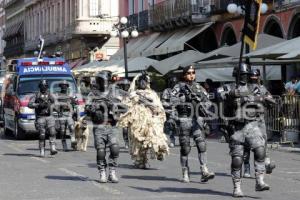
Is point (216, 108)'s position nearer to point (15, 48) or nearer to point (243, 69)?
point (243, 69)

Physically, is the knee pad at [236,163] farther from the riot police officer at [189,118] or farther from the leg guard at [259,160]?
the riot police officer at [189,118]

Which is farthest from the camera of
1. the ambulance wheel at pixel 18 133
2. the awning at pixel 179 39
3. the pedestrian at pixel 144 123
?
the awning at pixel 179 39

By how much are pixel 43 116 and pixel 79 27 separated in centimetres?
3574

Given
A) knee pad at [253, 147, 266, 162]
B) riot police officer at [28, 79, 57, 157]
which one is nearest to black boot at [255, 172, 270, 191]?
knee pad at [253, 147, 266, 162]

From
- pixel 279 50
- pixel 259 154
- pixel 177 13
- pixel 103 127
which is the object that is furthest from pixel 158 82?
pixel 259 154

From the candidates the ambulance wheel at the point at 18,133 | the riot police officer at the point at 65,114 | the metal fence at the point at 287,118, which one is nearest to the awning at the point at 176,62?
the ambulance wheel at the point at 18,133

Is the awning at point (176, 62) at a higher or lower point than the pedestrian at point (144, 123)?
higher

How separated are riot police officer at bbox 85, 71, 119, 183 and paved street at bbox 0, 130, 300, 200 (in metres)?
0.31

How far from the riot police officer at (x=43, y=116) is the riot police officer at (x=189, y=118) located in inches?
203

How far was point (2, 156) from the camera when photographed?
16562 mm

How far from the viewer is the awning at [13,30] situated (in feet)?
260

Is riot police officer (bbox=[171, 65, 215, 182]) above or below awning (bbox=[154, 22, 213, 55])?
below

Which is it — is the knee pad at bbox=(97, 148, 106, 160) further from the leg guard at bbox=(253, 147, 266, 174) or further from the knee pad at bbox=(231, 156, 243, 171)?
the leg guard at bbox=(253, 147, 266, 174)

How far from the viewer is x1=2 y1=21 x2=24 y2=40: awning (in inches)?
3120
